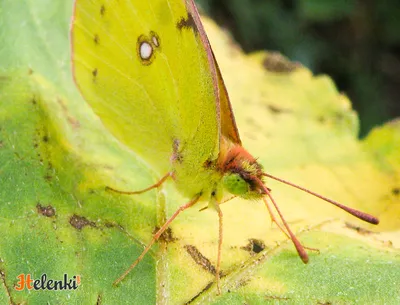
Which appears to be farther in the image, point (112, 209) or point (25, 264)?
point (112, 209)

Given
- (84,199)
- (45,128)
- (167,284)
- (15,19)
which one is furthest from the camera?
(15,19)

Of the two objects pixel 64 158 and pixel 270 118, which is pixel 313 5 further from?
pixel 64 158

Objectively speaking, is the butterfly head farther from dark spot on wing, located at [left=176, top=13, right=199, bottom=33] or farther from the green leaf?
dark spot on wing, located at [left=176, top=13, right=199, bottom=33]

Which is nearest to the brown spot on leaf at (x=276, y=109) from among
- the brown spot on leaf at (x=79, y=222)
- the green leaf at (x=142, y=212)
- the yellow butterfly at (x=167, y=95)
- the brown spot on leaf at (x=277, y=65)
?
the green leaf at (x=142, y=212)

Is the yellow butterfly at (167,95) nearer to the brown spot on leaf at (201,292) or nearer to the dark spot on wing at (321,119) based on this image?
the brown spot on leaf at (201,292)

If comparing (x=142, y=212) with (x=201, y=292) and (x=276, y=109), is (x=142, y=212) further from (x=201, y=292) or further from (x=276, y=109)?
(x=276, y=109)

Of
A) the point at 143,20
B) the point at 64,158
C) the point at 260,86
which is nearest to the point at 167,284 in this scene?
the point at 64,158

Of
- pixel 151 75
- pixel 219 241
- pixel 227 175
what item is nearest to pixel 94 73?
pixel 151 75
